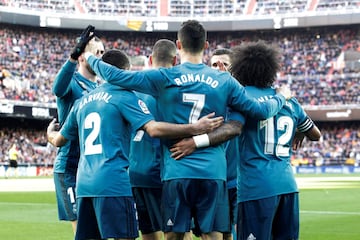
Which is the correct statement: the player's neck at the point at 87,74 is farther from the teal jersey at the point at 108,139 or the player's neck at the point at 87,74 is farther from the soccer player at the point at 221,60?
the teal jersey at the point at 108,139

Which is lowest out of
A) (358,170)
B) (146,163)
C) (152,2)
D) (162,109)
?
(358,170)

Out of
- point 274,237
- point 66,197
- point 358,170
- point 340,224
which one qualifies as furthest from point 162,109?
point 358,170

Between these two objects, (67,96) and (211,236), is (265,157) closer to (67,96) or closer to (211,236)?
(211,236)

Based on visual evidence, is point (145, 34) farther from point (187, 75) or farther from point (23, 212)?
point (187, 75)

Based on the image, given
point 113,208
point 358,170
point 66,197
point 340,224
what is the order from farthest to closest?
point 358,170
point 340,224
point 66,197
point 113,208

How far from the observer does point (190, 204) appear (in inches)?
232

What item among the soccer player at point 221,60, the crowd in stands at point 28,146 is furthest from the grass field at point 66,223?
the crowd in stands at point 28,146

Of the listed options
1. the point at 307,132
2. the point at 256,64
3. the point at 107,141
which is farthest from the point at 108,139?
the point at 307,132

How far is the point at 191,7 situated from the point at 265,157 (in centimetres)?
4803

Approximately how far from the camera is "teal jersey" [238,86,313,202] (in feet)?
20.0

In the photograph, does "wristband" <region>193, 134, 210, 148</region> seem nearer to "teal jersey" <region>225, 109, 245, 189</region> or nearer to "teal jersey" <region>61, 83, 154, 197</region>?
"teal jersey" <region>61, 83, 154, 197</region>

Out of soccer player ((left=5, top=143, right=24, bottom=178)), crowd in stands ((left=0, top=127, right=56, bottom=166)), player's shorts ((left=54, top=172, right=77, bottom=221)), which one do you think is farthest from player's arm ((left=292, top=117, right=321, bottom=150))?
crowd in stands ((left=0, top=127, right=56, bottom=166))

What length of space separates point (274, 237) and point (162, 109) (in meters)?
1.54

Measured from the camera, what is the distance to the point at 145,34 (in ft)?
178
